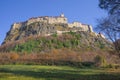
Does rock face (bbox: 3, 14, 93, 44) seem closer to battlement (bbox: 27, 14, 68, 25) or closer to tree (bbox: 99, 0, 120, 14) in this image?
battlement (bbox: 27, 14, 68, 25)

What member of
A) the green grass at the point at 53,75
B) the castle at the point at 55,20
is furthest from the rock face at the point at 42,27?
the green grass at the point at 53,75

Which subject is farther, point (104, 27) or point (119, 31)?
A: point (104, 27)

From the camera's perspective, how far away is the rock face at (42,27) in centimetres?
12495

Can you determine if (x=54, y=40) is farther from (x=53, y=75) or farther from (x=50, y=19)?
(x=53, y=75)

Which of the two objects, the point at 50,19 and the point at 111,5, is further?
the point at 50,19

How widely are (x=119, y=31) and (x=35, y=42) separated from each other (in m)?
74.6

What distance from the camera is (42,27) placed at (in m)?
126

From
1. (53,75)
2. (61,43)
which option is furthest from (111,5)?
(61,43)

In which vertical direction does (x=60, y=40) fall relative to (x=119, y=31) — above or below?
above

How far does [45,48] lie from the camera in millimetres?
101188

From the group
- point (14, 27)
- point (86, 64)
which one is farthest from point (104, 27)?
point (14, 27)

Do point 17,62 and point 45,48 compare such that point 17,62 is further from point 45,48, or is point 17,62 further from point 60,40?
point 60,40

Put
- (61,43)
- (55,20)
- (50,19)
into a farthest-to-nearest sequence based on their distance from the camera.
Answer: (50,19)
(55,20)
(61,43)

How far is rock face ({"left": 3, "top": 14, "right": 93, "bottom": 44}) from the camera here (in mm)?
124950
